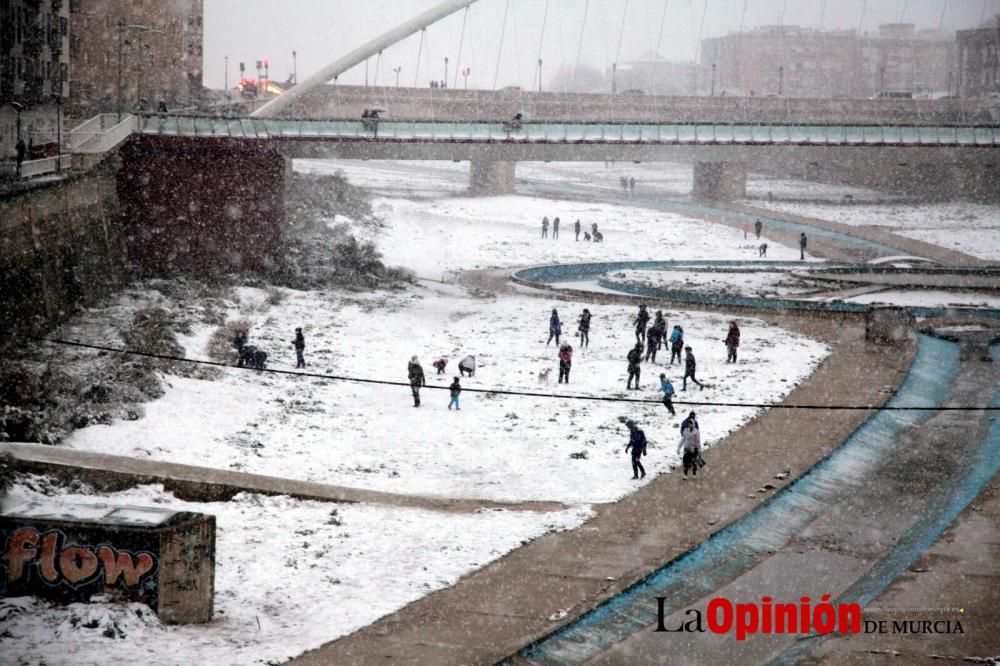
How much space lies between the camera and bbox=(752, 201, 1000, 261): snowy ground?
3231 inches

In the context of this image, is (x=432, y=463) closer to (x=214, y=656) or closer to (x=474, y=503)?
(x=474, y=503)

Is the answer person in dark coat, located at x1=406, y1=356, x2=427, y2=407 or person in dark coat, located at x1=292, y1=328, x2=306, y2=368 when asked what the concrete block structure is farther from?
person in dark coat, located at x1=292, y1=328, x2=306, y2=368

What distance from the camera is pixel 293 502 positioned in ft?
80.2

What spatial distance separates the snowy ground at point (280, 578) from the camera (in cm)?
1747

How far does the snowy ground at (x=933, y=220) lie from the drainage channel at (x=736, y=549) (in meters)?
48.9

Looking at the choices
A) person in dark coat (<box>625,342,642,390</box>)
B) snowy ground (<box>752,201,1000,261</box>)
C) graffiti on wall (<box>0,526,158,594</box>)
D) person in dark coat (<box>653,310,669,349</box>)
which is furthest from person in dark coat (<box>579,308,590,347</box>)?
snowy ground (<box>752,201,1000,261</box>)

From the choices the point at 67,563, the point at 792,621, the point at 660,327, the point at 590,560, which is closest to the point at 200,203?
the point at 660,327

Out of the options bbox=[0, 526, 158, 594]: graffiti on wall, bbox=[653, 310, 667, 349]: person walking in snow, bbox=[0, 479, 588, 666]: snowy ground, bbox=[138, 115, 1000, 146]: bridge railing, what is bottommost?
bbox=[0, 479, 588, 666]: snowy ground

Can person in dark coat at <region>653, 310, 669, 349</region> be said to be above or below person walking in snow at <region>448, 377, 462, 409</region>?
above

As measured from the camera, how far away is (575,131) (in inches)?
2655

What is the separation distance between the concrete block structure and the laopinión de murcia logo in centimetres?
727

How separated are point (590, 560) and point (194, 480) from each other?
7.88 meters

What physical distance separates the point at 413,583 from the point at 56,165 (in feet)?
100

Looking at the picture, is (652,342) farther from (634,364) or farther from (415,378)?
(415,378)
